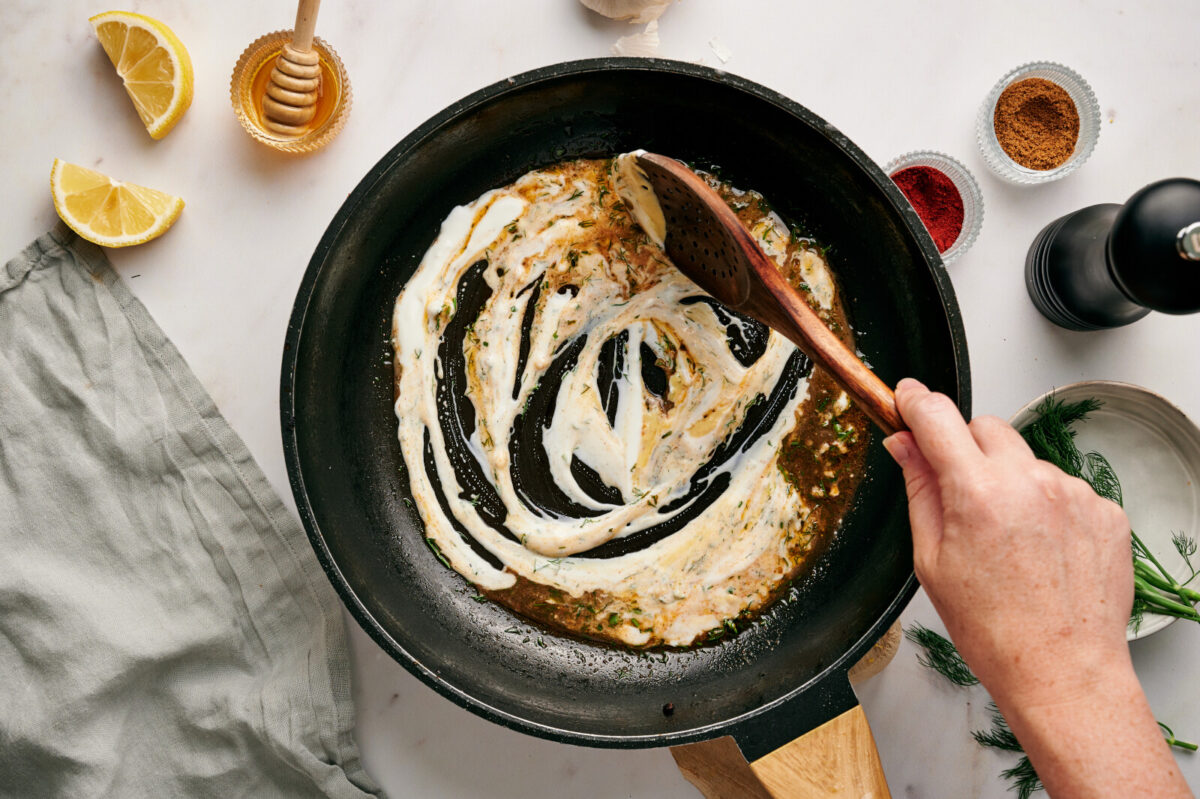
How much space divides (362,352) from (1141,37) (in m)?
2.11

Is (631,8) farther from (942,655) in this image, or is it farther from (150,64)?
(942,655)

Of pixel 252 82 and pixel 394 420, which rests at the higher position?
pixel 252 82

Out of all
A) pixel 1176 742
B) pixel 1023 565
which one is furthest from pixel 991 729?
pixel 1023 565

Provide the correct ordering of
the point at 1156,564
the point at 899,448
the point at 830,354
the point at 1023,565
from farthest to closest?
the point at 1156,564 → the point at 830,354 → the point at 899,448 → the point at 1023,565

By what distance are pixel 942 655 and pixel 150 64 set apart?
235 centimetres

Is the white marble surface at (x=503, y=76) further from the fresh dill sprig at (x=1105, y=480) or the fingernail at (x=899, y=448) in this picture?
the fingernail at (x=899, y=448)

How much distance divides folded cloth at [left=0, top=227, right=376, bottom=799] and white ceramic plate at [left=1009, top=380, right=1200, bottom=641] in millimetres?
1889

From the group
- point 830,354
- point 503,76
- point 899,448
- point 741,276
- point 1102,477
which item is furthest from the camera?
point 503,76

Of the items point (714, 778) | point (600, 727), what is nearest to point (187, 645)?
point (600, 727)

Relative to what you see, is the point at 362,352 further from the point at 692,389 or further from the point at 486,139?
the point at 692,389

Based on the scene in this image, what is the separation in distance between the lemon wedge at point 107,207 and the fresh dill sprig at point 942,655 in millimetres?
2054

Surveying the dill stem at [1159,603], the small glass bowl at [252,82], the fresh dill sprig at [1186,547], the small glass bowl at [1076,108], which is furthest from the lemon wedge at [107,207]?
the fresh dill sprig at [1186,547]

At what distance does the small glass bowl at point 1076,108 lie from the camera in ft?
6.16

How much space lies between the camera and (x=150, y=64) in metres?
1.87
